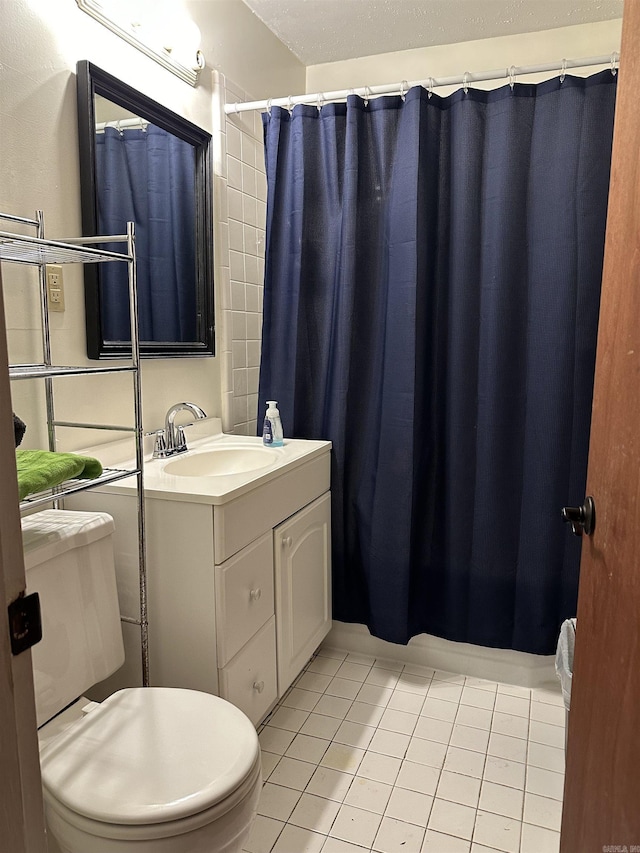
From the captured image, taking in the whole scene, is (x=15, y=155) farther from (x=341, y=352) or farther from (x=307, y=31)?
(x=307, y=31)

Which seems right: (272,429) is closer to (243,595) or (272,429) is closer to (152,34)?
(243,595)

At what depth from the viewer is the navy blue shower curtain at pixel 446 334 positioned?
190 centimetres

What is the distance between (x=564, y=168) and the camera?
1863 millimetres

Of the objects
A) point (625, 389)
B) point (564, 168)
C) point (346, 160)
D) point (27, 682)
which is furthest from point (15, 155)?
point (564, 168)

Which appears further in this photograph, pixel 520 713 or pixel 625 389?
pixel 520 713

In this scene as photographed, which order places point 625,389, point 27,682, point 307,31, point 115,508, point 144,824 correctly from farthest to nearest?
1. point 307,31
2. point 115,508
3. point 144,824
4. point 625,389
5. point 27,682

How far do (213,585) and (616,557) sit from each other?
957mm

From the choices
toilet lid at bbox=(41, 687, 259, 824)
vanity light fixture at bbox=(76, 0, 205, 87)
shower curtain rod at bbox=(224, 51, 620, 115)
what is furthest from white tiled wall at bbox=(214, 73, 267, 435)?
toilet lid at bbox=(41, 687, 259, 824)

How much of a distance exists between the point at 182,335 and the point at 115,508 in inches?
26.9

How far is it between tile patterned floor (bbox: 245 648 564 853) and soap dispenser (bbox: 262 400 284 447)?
851mm

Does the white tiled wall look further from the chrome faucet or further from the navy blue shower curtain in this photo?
the chrome faucet

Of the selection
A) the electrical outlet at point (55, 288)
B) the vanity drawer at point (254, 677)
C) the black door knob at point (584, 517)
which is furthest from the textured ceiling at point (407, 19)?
the vanity drawer at point (254, 677)

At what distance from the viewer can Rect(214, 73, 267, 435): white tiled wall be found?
223cm

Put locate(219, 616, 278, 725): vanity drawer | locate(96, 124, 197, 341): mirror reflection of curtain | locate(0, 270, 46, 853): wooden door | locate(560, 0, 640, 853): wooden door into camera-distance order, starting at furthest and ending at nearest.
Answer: locate(96, 124, 197, 341): mirror reflection of curtain, locate(219, 616, 278, 725): vanity drawer, locate(560, 0, 640, 853): wooden door, locate(0, 270, 46, 853): wooden door
